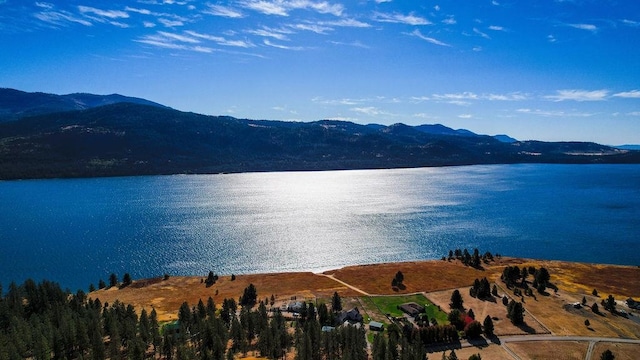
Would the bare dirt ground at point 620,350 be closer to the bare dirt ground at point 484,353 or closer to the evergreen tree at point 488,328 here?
the bare dirt ground at point 484,353

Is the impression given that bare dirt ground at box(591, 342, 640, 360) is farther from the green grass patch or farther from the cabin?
the cabin

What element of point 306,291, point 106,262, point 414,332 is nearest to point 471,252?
point 306,291

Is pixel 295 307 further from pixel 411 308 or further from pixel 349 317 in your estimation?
pixel 411 308

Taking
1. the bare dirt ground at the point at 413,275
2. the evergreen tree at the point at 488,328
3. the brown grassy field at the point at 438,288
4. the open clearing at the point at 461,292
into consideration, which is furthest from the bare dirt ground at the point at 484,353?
the bare dirt ground at the point at 413,275

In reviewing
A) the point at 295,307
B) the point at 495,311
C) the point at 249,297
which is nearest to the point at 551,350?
the point at 495,311

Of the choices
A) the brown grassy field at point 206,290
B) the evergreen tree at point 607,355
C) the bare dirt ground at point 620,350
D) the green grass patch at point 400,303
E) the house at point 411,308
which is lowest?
the brown grassy field at point 206,290

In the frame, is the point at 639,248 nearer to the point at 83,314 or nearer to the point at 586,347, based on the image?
the point at 586,347

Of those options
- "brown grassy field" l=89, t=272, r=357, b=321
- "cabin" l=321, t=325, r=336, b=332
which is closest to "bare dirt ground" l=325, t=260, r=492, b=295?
"brown grassy field" l=89, t=272, r=357, b=321
